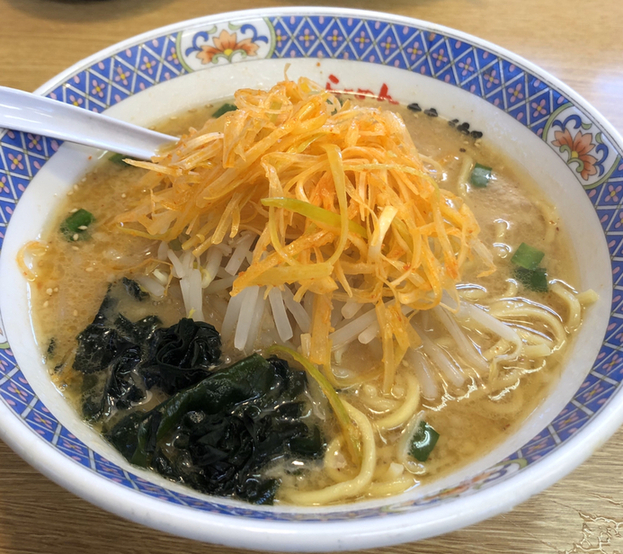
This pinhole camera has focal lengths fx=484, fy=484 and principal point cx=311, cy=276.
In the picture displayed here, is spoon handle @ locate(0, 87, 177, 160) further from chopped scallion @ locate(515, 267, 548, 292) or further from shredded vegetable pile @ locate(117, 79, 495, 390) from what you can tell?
chopped scallion @ locate(515, 267, 548, 292)

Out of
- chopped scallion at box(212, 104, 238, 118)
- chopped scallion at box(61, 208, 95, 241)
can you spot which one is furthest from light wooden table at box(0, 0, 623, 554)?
chopped scallion at box(212, 104, 238, 118)

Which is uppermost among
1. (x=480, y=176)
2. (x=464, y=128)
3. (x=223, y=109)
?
(x=464, y=128)

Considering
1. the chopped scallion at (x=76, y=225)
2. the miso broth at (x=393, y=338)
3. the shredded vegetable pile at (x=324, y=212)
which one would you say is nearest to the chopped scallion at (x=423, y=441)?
the miso broth at (x=393, y=338)

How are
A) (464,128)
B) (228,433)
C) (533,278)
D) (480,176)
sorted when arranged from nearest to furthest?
(228,433) < (533,278) < (480,176) < (464,128)

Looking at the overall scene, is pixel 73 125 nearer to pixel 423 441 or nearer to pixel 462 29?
pixel 423 441

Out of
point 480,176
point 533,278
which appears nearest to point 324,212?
point 533,278

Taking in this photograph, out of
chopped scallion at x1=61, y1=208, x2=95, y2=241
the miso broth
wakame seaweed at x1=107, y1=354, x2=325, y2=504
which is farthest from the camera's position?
chopped scallion at x1=61, y1=208, x2=95, y2=241

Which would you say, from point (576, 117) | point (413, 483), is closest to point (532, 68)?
point (576, 117)
